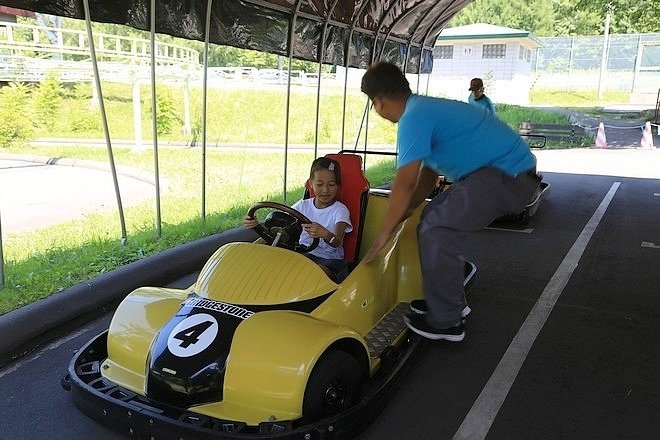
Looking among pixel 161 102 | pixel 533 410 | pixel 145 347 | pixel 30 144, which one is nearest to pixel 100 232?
pixel 145 347

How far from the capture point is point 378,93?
121 inches

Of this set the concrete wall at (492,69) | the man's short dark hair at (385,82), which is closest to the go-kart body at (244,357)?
the man's short dark hair at (385,82)

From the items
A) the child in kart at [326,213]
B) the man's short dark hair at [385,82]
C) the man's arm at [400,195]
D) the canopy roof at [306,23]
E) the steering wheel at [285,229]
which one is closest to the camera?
the man's arm at [400,195]

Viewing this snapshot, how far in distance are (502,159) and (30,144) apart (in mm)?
15911

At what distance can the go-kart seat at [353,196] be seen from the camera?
3660mm

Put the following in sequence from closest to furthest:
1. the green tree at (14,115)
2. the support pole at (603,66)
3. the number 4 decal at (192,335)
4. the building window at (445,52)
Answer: the number 4 decal at (192,335)
the green tree at (14,115)
the support pole at (603,66)
the building window at (445,52)

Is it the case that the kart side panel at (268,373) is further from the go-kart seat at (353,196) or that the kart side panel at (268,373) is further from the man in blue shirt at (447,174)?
the go-kart seat at (353,196)

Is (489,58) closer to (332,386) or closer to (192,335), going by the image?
(332,386)

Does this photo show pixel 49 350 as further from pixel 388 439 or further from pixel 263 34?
pixel 263 34

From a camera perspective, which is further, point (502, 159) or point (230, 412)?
point (502, 159)

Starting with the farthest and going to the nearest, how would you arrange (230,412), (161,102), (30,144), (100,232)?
(161,102)
(30,144)
(100,232)
(230,412)

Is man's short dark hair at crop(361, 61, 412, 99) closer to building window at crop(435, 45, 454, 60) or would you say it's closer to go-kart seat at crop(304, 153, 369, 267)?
go-kart seat at crop(304, 153, 369, 267)

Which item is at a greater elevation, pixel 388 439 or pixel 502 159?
pixel 502 159

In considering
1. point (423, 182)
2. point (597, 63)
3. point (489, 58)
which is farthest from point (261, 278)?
point (597, 63)
